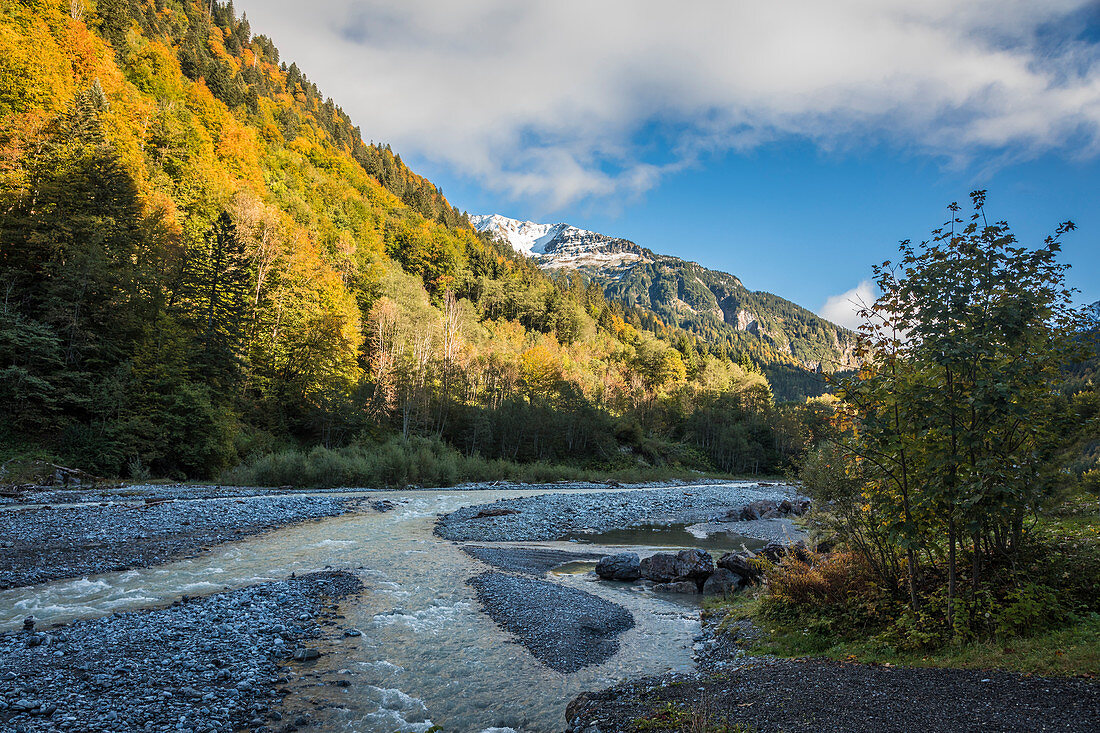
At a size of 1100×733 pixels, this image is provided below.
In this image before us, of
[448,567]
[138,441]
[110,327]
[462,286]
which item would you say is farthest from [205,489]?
[462,286]

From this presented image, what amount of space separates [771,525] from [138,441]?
33302mm

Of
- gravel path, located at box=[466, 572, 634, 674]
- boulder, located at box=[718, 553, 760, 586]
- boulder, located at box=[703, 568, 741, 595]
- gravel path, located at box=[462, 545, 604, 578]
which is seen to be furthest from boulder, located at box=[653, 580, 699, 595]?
gravel path, located at box=[462, 545, 604, 578]

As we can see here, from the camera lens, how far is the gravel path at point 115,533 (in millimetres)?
11523

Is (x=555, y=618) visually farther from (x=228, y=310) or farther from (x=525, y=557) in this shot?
(x=228, y=310)

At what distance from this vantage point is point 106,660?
7.03 metres

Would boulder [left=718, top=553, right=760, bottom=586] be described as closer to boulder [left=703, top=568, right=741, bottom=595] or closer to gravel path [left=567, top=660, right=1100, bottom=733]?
boulder [left=703, top=568, right=741, bottom=595]

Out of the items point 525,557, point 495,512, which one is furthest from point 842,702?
point 495,512

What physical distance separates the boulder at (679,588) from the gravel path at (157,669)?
29.3ft

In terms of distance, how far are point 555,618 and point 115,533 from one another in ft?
45.2

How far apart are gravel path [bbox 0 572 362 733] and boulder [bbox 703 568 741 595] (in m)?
9.89

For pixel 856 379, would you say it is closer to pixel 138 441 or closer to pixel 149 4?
pixel 138 441

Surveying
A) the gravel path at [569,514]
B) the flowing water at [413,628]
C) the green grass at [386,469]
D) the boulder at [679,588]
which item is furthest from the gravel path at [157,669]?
the green grass at [386,469]

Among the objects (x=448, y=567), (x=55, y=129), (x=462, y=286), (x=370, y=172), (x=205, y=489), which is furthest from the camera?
(x=370, y=172)

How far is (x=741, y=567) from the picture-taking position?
1384cm
